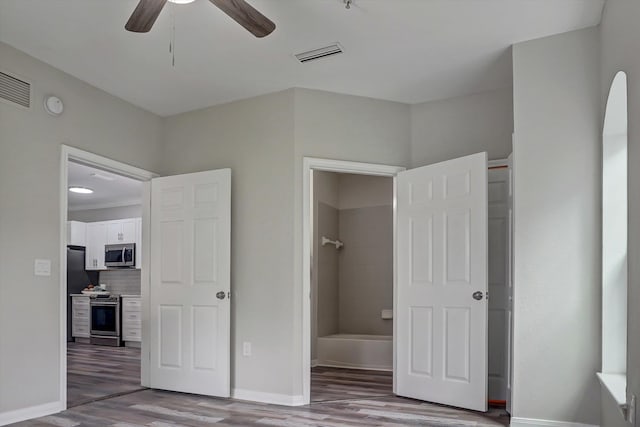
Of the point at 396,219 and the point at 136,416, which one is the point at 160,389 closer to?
the point at 136,416

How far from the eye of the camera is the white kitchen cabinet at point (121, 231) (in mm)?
8867

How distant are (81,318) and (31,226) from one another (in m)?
5.56

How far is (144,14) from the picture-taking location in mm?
2631

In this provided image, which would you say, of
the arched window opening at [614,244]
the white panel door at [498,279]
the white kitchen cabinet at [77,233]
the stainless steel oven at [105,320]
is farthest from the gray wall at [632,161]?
the white kitchen cabinet at [77,233]

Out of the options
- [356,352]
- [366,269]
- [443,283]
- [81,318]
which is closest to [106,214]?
[81,318]

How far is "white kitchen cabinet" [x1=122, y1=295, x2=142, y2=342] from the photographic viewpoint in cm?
814

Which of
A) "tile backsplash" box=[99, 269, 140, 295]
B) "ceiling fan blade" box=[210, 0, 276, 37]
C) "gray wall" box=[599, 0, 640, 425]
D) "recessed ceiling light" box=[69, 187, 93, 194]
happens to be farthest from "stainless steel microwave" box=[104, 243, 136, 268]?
"gray wall" box=[599, 0, 640, 425]

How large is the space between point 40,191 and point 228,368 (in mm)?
2038

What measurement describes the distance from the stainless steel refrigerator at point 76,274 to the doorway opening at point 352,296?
489 centimetres

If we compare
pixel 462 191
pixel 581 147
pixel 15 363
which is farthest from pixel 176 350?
pixel 581 147

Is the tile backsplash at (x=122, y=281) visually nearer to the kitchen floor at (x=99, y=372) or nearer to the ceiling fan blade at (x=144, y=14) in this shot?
the kitchen floor at (x=99, y=372)

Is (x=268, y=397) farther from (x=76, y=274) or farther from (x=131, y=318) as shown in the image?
(x=76, y=274)

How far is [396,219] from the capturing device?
4.66m

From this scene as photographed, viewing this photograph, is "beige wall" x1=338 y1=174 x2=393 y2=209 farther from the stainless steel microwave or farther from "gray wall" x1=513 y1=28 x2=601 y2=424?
the stainless steel microwave
